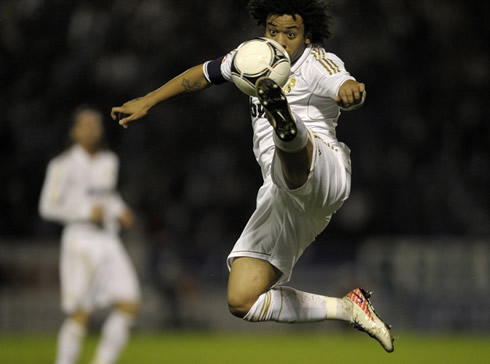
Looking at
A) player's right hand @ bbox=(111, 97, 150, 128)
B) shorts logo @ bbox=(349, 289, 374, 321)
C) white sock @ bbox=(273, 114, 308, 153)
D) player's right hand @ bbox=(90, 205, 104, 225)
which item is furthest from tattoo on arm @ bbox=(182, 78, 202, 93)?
player's right hand @ bbox=(90, 205, 104, 225)

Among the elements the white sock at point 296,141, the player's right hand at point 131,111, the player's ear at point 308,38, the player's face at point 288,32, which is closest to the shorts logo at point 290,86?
the player's face at point 288,32

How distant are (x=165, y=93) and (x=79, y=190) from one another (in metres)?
3.26

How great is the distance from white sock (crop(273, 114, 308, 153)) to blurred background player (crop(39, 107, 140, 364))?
359cm

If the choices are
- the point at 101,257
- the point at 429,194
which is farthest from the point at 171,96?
the point at 429,194

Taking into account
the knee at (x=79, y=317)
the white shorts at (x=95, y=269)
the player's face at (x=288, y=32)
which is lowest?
the knee at (x=79, y=317)

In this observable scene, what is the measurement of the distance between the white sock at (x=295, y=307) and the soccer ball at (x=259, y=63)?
124cm

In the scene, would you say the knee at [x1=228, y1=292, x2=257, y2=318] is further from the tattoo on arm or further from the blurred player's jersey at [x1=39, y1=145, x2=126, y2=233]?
the blurred player's jersey at [x1=39, y1=145, x2=126, y2=233]

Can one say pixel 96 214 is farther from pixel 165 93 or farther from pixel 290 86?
pixel 290 86

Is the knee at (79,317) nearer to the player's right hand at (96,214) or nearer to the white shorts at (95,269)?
the white shorts at (95,269)

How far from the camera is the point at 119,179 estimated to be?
15.0 metres

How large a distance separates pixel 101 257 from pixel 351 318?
3167mm

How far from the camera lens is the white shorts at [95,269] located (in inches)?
305

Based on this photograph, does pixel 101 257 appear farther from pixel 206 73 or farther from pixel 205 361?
pixel 206 73

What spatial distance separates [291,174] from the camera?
4.56m
